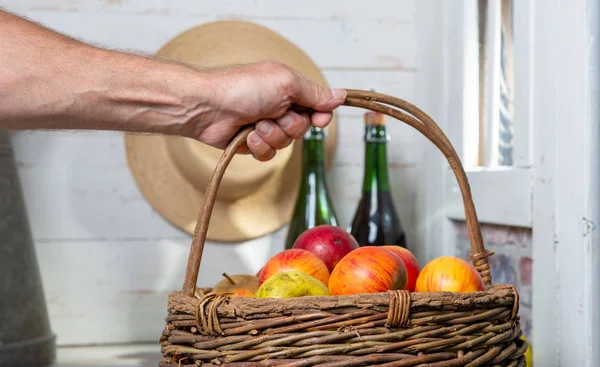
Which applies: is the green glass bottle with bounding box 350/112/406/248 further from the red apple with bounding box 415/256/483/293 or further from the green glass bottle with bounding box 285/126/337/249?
the red apple with bounding box 415/256/483/293

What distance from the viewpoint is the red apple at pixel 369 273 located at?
0.78 m

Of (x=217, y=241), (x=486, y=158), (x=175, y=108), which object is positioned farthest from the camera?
(x=217, y=241)

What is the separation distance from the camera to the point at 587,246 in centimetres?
91

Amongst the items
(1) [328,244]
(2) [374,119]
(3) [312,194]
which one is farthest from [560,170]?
(3) [312,194]

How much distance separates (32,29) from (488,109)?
0.81m

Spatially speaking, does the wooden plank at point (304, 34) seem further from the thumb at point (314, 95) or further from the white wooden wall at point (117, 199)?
the thumb at point (314, 95)

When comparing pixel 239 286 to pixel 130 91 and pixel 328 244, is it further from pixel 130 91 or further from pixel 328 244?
pixel 130 91

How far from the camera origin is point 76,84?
0.82 metres

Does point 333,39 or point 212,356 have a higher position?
point 333,39

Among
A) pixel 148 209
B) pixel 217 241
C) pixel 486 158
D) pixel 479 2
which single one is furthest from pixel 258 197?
pixel 479 2

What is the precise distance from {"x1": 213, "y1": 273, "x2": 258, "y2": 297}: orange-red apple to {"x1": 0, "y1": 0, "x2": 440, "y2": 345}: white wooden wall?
51 cm

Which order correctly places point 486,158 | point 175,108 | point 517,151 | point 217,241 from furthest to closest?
point 217,241
point 486,158
point 517,151
point 175,108

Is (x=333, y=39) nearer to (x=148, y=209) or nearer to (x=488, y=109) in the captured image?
(x=488, y=109)

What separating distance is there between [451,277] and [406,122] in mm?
194
